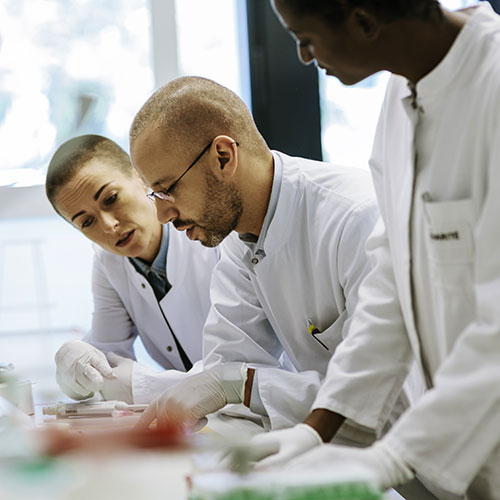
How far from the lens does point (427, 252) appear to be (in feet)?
3.71

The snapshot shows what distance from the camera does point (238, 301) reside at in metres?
1.90

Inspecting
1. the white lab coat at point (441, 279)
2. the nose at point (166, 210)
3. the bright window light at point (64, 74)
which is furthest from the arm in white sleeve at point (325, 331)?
the bright window light at point (64, 74)

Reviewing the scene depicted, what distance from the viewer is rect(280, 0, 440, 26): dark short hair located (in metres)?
1.01

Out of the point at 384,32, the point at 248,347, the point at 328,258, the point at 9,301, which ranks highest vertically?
the point at 384,32

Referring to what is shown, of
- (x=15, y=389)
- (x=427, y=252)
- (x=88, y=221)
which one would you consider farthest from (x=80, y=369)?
(x=427, y=252)

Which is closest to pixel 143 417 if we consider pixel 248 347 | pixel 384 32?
A: pixel 248 347

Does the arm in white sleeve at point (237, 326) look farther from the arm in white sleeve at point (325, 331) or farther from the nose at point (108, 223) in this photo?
the nose at point (108, 223)

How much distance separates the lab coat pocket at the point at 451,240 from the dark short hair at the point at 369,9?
0.96 feet

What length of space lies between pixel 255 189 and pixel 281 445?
833 millimetres

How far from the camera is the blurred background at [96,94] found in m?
3.21

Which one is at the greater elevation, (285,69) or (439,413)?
(285,69)

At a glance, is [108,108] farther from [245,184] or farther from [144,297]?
[245,184]

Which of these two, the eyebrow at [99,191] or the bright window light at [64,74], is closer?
the eyebrow at [99,191]

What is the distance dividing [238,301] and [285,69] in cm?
173
